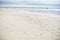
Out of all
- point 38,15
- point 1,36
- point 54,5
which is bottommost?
point 1,36

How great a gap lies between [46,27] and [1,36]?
0.76 m

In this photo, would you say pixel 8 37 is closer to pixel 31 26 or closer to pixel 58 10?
pixel 31 26

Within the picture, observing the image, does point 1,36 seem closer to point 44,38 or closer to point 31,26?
point 31,26

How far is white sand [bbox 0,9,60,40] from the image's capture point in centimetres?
147

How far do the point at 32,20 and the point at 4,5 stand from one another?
525mm

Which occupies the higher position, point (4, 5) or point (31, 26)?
point (4, 5)

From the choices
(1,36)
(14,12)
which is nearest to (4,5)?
(14,12)

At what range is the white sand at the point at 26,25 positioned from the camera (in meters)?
1.47

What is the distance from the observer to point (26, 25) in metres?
1.48

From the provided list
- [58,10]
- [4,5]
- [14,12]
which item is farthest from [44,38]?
[4,5]

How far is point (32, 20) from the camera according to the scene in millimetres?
1486

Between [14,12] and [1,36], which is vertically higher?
[14,12]

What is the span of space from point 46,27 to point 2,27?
0.73m

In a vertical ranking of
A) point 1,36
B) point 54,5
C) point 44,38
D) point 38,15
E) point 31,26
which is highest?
point 54,5
